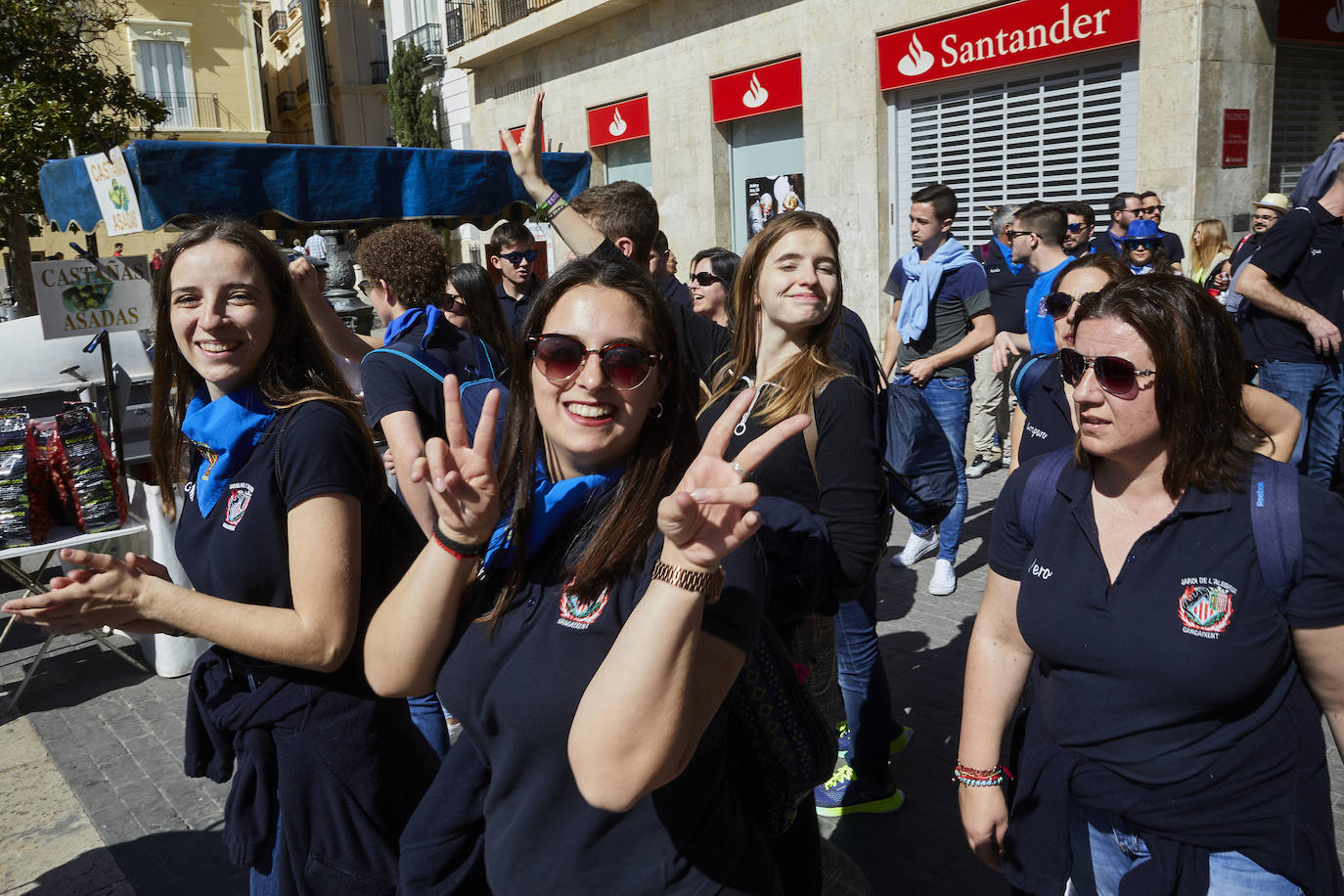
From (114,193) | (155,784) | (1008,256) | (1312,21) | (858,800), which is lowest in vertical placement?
(155,784)

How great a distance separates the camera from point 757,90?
1401 cm

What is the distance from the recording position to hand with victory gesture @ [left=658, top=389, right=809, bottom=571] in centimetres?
137

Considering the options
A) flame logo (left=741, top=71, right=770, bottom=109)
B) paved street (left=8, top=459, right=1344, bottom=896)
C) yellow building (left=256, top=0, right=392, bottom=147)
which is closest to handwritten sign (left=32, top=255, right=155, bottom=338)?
paved street (left=8, top=459, right=1344, bottom=896)

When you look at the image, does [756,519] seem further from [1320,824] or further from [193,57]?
[193,57]

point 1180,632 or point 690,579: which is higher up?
point 690,579

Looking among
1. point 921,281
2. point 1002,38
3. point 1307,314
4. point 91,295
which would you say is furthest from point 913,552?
point 1002,38

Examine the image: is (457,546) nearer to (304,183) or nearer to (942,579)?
(942,579)

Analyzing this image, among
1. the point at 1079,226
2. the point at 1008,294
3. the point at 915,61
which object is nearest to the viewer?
the point at 1079,226

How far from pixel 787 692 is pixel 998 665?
82cm

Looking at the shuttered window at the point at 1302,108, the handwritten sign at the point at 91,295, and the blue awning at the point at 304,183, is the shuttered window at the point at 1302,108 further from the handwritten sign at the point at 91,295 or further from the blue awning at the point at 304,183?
the handwritten sign at the point at 91,295

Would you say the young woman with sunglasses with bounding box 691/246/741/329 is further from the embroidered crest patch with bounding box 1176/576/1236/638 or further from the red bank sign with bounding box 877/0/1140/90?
the red bank sign with bounding box 877/0/1140/90

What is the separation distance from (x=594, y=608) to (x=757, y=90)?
44.3 ft

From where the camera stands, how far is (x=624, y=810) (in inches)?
62.1

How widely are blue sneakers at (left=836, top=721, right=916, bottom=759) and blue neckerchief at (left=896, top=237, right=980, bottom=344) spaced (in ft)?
10.00
